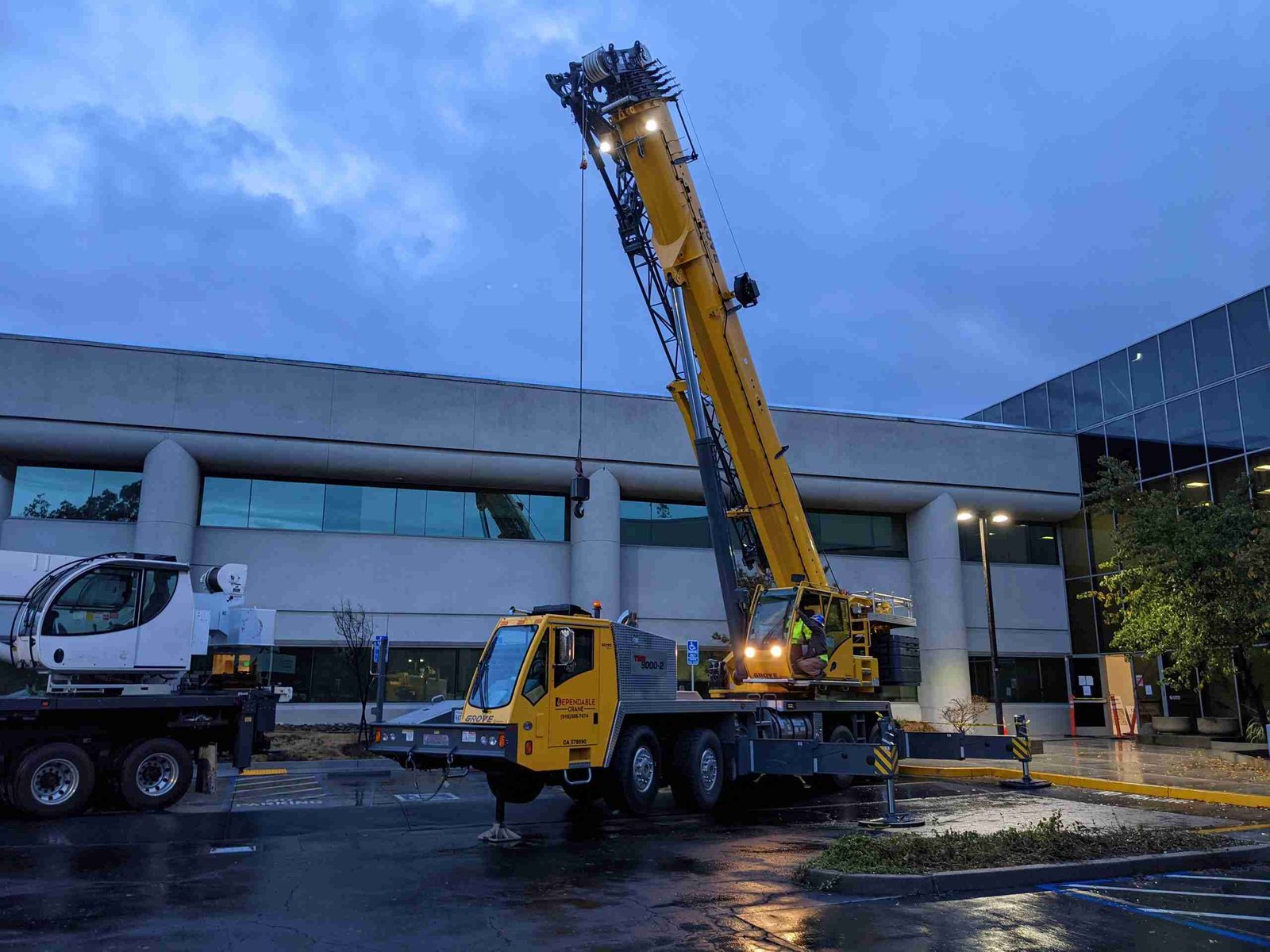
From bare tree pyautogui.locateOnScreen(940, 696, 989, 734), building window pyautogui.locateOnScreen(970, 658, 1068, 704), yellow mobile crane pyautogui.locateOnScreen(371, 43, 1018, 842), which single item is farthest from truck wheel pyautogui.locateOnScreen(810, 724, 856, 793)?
building window pyautogui.locateOnScreen(970, 658, 1068, 704)

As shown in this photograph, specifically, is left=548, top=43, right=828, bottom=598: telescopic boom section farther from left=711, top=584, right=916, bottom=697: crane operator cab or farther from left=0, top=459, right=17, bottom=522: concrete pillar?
left=0, top=459, right=17, bottom=522: concrete pillar

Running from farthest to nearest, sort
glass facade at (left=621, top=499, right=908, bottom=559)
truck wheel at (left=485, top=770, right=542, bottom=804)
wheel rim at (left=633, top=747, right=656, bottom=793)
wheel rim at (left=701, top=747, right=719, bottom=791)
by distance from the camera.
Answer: glass facade at (left=621, top=499, right=908, bottom=559), wheel rim at (left=701, top=747, right=719, bottom=791), wheel rim at (left=633, top=747, right=656, bottom=793), truck wheel at (left=485, top=770, right=542, bottom=804)

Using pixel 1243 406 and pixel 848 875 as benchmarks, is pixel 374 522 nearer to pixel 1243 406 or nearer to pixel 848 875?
pixel 848 875

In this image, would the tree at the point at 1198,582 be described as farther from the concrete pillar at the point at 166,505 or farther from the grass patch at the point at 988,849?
the concrete pillar at the point at 166,505

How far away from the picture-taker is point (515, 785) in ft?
43.0

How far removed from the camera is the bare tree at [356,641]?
25.1m

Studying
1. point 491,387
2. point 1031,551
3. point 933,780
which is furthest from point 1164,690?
point 491,387

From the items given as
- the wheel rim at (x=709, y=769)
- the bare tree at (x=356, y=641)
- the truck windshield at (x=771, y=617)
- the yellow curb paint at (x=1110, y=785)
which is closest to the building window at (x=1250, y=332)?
the yellow curb paint at (x=1110, y=785)

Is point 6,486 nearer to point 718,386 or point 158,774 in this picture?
point 158,774

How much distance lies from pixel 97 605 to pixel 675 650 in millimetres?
8229

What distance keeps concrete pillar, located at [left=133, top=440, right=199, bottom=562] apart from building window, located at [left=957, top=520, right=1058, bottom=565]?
2337 centimetres

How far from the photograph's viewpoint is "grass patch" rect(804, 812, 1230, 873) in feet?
29.1

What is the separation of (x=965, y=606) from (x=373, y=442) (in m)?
19.4

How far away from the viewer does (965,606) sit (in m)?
32.2
